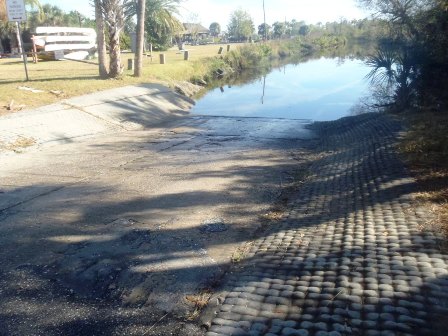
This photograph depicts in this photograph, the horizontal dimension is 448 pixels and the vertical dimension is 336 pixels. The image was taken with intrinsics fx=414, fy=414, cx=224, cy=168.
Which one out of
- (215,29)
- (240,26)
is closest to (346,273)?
(240,26)

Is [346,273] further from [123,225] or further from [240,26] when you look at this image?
[240,26]

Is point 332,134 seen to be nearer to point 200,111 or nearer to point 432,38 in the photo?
point 432,38

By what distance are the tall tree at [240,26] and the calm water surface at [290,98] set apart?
56888 mm

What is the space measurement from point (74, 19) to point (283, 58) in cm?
3350

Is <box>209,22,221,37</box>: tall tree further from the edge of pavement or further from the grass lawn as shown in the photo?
the edge of pavement

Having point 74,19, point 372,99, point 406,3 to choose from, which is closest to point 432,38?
point 372,99

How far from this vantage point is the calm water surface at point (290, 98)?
2138 centimetres

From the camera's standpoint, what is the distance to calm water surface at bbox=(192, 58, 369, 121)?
70.1 feet

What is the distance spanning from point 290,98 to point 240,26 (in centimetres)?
7125

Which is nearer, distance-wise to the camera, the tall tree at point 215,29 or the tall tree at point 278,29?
the tall tree at point 278,29

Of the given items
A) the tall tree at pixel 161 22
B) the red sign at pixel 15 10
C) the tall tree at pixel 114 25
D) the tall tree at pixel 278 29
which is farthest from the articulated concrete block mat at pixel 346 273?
the tall tree at pixel 278 29

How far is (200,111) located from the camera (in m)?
21.1

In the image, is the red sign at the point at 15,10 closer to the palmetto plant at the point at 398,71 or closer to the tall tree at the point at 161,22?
the palmetto plant at the point at 398,71

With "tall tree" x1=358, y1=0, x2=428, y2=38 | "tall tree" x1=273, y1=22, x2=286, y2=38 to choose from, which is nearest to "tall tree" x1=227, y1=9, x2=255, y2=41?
"tall tree" x1=273, y1=22, x2=286, y2=38
